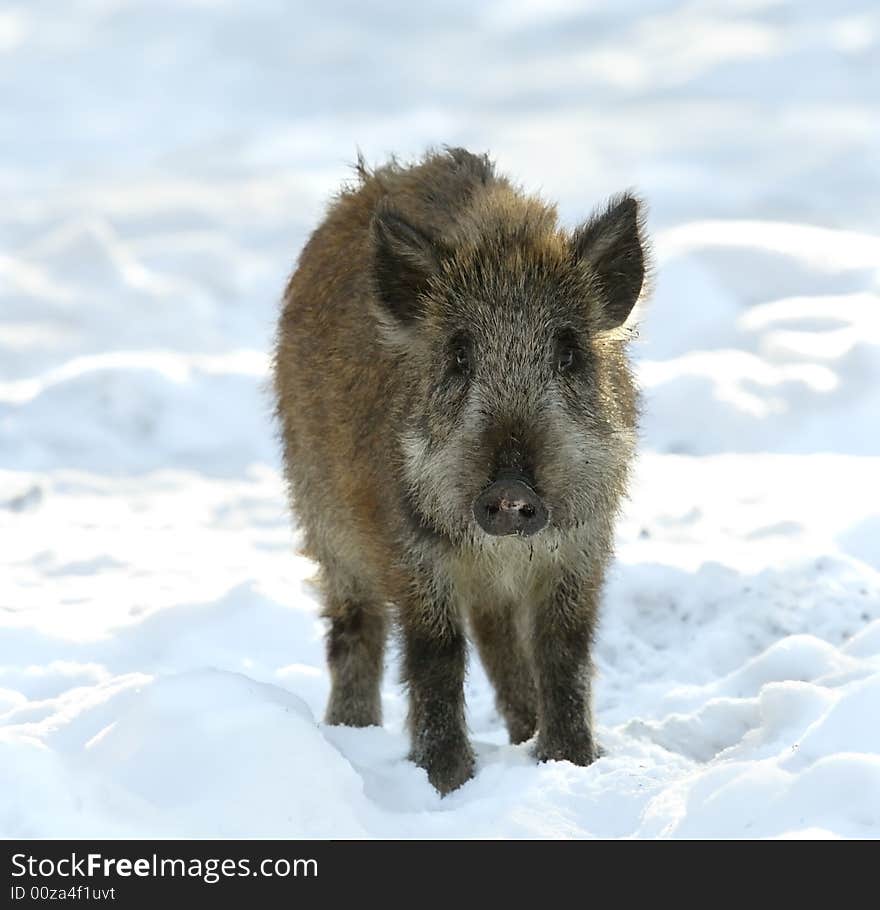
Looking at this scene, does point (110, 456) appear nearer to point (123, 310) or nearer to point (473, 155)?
point (123, 310)

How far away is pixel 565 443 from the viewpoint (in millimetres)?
4750

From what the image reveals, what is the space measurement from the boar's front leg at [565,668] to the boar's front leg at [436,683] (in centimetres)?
29

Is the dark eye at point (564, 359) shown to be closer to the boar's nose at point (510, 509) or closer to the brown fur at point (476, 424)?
the brown fur at point (476, 424)

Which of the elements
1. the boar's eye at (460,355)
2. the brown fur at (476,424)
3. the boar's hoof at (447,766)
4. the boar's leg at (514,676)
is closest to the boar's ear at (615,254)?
the brown fur at (476,424)

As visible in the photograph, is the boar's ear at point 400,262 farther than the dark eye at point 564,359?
Yes

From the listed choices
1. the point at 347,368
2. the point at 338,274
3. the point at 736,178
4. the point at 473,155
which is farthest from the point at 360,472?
the point at 736,178

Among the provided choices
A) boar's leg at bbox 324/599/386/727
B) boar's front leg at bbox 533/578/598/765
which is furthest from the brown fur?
boar's leg at bbox 324/599/386/727

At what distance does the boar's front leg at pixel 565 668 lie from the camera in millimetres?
5297

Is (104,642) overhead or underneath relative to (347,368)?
underneath

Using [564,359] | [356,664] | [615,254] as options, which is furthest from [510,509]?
[356,664]

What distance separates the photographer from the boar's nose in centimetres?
439

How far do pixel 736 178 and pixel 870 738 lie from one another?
10.9 meters

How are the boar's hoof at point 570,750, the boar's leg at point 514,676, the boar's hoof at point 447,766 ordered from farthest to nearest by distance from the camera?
the boar's leg at point 514,676 < the boar's hoof at point 570,750 < the boar's hoof at point 447,766

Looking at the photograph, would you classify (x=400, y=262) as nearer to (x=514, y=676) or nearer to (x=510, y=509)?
(x=510, y=509)
